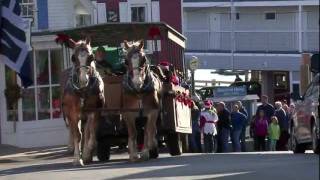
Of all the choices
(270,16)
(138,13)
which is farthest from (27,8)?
(270,16)

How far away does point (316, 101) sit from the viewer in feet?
59.3

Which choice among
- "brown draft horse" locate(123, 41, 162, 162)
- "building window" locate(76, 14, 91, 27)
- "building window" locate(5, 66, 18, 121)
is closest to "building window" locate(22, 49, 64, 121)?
"building window" locate(5, 66, 18, 121)

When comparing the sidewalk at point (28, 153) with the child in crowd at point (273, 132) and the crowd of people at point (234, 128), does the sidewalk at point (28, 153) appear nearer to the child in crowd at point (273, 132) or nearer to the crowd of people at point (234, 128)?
the crowd of people at point (234, 128)

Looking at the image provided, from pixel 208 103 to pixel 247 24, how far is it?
41.6ft

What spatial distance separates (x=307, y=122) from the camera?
18.9 metres

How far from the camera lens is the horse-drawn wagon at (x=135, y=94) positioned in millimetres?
17312

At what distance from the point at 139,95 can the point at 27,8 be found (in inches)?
546

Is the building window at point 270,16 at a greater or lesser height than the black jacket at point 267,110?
greater

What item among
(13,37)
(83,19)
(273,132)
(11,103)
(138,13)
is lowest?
(273,132)

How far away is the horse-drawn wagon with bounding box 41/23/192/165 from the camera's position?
1731cm

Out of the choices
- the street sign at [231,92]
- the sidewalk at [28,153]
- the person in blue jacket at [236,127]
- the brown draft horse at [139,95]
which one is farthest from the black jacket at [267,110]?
the brown draft horse at [139,95]

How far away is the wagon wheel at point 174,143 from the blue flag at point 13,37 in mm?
8804

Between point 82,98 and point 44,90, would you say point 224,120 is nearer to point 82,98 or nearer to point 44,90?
point 44,90

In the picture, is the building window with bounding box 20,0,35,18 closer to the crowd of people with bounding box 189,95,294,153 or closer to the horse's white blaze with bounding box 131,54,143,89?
the crowd of people with bounding box 189,95,294,153
